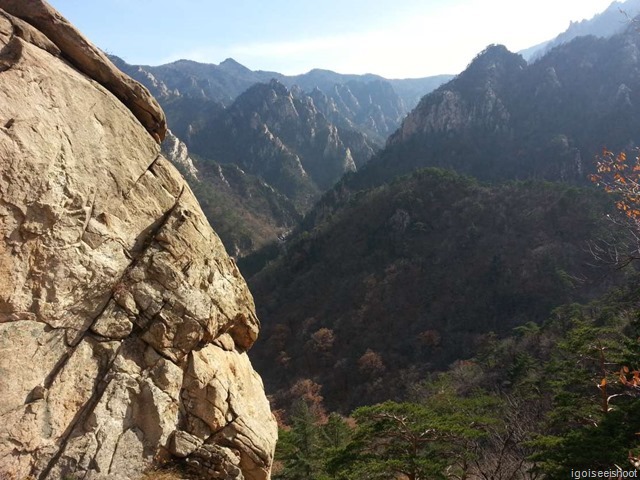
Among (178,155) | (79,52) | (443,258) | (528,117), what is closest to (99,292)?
(79,52)

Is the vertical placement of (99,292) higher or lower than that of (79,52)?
lower

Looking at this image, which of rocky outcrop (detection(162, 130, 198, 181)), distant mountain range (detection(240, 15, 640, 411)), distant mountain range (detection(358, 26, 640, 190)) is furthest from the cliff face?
rocky outcrop (detection(162, 130, 198, 181))

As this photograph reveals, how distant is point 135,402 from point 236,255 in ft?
357

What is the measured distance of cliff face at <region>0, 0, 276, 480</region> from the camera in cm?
820

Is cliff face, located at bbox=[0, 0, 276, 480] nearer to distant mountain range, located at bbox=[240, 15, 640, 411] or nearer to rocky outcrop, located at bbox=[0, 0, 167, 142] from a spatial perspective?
rocky outcrop, located at bbox=[0, 0, 167, 142]

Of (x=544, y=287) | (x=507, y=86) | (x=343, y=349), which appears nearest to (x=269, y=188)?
(x=507, y=86)

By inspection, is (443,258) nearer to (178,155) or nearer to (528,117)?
(528,117)

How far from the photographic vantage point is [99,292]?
30.6 feet

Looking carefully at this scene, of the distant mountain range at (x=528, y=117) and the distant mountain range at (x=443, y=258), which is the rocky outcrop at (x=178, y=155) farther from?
the distant mountain range at (x=528, y=117)

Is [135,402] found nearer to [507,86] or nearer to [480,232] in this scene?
[480,232]

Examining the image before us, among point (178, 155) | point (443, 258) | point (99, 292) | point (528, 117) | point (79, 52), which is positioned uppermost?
point (528, 117)

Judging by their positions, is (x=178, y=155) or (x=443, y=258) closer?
(x=443, y=258)

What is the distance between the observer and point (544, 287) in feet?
203

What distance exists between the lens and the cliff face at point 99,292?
820 cm
